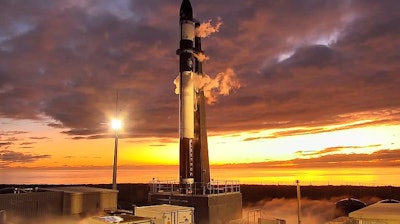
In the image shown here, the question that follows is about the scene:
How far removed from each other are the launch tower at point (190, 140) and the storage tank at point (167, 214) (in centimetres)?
1118

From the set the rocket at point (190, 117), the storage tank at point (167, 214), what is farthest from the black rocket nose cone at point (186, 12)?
the storage tank at point (167, 214)

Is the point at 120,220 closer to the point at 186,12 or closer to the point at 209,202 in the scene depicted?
the point at 209,202

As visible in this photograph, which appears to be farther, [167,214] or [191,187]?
[191,187]

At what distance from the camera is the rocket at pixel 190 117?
38.6 m

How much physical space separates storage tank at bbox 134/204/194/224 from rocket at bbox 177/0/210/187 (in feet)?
46.4

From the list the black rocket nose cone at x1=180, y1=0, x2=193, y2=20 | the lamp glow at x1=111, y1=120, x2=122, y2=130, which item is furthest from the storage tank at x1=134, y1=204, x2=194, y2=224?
the black rocket nose cone at x1=180, y1=0, x2=193, y2=20

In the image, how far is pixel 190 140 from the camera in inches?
1523

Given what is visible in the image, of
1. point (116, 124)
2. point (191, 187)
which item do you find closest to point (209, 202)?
point (191, 187)

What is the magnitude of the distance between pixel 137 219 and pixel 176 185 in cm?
2036

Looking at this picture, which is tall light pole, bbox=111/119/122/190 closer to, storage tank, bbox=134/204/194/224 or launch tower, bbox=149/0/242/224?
launch tower, bbox=149/0/242/224

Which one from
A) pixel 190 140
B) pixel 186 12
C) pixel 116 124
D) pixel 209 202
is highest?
pixel 186 12

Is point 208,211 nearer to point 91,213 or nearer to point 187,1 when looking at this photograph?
point 91,213

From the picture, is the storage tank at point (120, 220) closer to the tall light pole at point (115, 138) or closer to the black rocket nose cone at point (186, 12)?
the tall light pole at point (115, 138)

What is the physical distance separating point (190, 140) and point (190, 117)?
2665 mm
